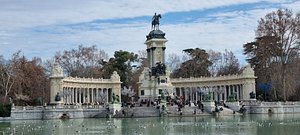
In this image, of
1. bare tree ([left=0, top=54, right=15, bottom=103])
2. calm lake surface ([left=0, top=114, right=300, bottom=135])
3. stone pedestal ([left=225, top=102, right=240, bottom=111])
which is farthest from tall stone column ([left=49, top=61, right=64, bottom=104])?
calm lake surface ([left=0, top=114, right=300, bottom=135])

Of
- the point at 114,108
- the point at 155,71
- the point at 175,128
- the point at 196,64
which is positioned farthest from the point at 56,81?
the point at 175,128

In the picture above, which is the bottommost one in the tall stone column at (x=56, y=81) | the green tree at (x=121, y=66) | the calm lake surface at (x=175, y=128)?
the calm lake surface at (x=175, y=128)

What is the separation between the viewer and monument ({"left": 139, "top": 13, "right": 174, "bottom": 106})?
73562mm

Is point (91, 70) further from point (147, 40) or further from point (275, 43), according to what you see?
point (275, 43)

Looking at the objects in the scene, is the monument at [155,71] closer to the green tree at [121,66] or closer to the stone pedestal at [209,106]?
the stone pedestal at [209,106]

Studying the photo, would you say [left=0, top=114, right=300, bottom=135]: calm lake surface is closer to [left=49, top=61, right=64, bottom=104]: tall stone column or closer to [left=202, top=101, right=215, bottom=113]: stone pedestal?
[left=202, top=101, right=215, bottom=113]: stone pedestal

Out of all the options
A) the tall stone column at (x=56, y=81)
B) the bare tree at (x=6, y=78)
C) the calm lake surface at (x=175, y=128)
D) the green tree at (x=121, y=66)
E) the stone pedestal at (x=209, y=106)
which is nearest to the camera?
the calm lake surface at (x=175, y=128)

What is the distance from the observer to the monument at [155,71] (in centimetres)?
7356

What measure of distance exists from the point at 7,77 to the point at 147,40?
21.7 m

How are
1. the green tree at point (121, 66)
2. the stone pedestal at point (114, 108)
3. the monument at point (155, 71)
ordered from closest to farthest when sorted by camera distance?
the stone pedestal at point (114, 108) < the monument at point (155, 71) < the green tree at point (121, 66)

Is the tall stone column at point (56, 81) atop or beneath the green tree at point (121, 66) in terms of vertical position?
beneath

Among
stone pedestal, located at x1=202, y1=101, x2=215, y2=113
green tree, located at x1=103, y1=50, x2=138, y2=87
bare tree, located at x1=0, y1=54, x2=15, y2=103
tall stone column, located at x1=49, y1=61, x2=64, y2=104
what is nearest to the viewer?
stone pedestal, located at x1=202, y1=101, x2=215, y2=113

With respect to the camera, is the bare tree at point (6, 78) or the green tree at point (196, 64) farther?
the green tree at point (196, 64)

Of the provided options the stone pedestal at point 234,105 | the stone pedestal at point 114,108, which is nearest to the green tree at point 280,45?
the stone pedestal at point 234,105
